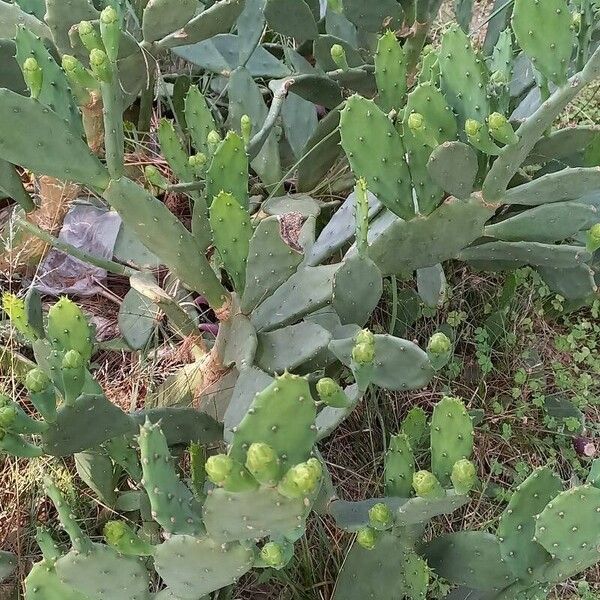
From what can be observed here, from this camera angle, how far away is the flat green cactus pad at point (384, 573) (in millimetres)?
1053

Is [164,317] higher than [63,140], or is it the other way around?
[63,140]

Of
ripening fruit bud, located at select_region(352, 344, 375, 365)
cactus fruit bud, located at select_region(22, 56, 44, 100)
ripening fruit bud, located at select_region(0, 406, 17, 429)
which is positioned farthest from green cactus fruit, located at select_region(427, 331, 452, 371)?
cactus fruit bud, located at select_region(22, 56, 44, 100)

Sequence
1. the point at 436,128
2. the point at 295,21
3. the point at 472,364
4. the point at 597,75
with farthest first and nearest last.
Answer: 1. the point at 472,364
2. the point at 295,21
3. the point at 436,128
4. the point at 597,75

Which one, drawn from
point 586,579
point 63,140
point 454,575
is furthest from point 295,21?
point 586,579

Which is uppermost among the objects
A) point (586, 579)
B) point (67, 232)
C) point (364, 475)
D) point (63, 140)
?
point (63, 140)

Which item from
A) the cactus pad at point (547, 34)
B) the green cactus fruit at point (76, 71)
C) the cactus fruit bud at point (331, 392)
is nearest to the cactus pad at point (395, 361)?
the cactus fruit bud at point (331, 392)

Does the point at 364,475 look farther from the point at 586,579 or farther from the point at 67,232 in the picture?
the point at 67,232

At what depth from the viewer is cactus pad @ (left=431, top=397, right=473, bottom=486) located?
96cm

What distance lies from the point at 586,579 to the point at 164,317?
105cm

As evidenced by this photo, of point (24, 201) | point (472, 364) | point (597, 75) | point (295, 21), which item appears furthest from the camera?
point (472, 364)

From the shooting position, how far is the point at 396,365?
104 centimetres

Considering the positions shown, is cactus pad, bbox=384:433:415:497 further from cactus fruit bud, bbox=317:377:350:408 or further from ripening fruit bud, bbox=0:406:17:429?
ripening fruit bud, bbox=0:406:17:429

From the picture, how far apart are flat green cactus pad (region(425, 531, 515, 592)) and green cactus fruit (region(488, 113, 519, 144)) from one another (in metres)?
0.59

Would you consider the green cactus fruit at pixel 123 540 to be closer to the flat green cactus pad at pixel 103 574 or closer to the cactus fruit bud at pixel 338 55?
the flat green cactus pad at pixel 103 574
